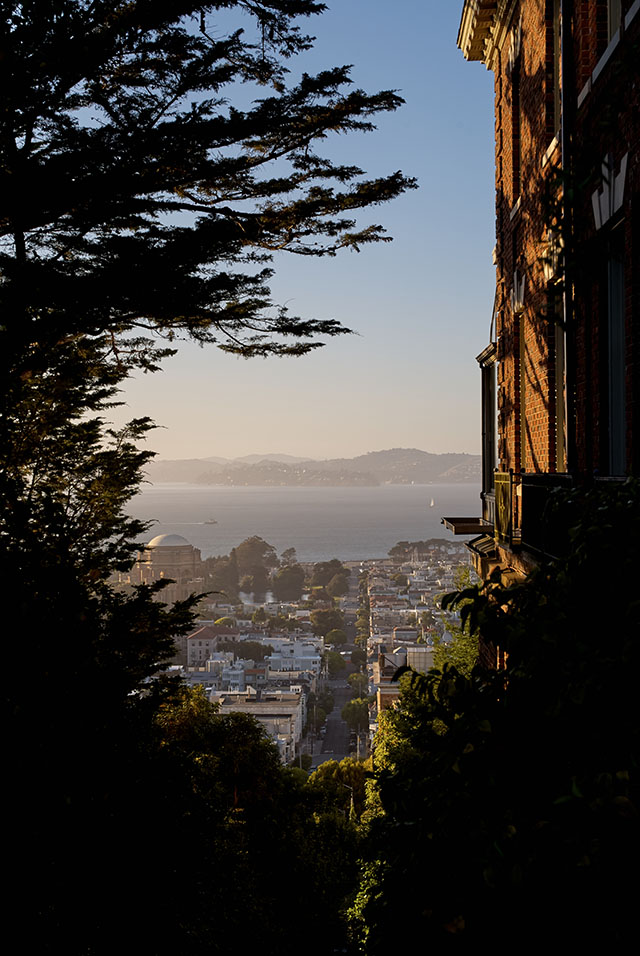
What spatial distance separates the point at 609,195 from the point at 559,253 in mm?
570

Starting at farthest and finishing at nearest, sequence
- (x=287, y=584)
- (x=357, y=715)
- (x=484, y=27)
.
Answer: (x=287, y=584)
(x=357, y=715)
(x=484, y=27)

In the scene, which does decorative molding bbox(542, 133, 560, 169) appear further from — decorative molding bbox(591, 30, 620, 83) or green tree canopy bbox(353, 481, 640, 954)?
green tree canopy bbox(353, 481, 640, 954)

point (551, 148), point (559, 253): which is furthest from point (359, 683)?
point (559, 253)

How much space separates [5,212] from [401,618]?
6029cm

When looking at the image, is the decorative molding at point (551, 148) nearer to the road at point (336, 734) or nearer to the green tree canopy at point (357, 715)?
the road at point (336, 734)

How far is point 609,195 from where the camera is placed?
5.52 meters

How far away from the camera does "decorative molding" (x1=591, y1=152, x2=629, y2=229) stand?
207 inches

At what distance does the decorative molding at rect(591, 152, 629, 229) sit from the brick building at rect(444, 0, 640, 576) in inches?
0.7

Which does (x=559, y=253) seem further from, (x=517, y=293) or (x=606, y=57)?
(x=517, y=293)

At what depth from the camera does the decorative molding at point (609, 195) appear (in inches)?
207

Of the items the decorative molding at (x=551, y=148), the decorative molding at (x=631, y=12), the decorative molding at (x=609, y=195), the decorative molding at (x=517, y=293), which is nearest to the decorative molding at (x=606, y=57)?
the decorative molding at (x=631, y=12)

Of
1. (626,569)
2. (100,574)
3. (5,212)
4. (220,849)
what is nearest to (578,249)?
(626,569)

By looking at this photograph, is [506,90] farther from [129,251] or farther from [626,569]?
[626,569]

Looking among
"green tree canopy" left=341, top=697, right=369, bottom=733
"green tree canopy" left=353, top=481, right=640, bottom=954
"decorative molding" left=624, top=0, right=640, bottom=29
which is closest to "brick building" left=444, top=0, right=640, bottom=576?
"decorative molding" left=624, top=0, right=640, bottom=29
